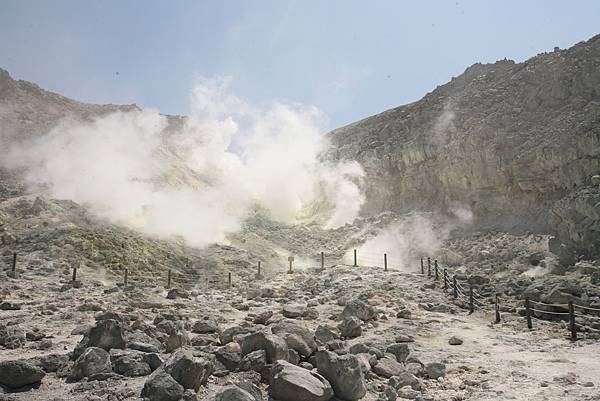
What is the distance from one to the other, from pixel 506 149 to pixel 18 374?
30.3 m

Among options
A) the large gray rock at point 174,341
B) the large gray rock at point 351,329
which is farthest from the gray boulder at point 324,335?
the large gray rock at point 174,341

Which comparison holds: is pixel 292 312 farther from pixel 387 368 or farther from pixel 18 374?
pixel 18 374

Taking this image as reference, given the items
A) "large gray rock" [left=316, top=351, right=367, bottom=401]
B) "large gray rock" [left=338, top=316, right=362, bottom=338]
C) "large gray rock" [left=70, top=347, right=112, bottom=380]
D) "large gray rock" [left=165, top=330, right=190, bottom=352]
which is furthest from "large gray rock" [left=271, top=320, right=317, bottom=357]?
"large gray rock" [left=338, top=316, right=362, bottom=338]

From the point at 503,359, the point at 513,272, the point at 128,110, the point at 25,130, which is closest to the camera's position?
the point at 503,359

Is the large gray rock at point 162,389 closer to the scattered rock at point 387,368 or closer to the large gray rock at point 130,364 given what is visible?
the large gray rock at point 130,364

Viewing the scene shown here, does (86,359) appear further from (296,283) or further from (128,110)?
(128,110)

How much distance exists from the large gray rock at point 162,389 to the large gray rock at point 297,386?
47.0 inches

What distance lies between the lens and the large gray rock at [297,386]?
18.0ft

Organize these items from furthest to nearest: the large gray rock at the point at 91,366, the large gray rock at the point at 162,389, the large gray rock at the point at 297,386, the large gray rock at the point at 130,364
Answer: the large gray rock at the point at 130,364 < the large gray rock at the point at 91,366 < the large gray rock at the point at 297,386 < the large gray rock at the point at 162,389

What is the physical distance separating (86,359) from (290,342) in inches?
121

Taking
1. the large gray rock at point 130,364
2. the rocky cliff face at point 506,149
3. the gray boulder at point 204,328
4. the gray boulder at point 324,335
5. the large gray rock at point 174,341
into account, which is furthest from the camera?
the rocky cliff face at point 506,149

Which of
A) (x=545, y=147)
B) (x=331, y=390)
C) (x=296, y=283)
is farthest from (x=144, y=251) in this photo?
(x=545, y=147)

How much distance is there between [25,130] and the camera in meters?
39.7

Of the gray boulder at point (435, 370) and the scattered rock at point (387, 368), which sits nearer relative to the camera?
the scattered rock at point (387, 368)
